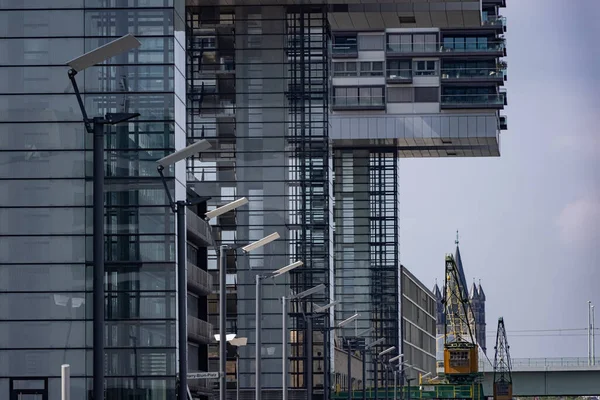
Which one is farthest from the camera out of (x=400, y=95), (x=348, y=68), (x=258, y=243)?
(x=348, y=68)

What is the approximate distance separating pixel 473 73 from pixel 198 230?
46613mm

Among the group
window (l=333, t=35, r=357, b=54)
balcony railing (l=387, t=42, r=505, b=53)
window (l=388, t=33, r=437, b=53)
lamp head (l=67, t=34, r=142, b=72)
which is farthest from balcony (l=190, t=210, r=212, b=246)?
window (l=333, t=35, r=357, b=54)

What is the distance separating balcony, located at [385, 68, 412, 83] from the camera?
11395 cm

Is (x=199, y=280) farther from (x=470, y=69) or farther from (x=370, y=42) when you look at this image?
(x=370, y=42)

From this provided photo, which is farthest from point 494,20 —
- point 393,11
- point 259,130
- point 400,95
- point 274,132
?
point 393,11

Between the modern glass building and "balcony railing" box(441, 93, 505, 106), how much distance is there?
153mm

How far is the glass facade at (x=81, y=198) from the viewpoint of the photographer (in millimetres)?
45406

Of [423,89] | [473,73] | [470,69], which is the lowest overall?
[423,89]

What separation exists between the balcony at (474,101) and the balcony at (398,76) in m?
7.76

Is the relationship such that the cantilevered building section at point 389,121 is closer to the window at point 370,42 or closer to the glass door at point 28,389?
the window at point 370,42

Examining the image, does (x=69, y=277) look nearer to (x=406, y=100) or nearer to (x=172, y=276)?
(x=172, y=276)

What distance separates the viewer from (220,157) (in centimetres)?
6975

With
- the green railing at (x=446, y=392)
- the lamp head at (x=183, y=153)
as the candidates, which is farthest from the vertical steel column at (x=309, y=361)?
the green railing at (x=446, y=392)

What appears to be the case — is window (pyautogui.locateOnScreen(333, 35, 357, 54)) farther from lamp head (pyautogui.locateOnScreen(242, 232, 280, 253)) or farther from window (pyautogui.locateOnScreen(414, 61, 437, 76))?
lamp head (pyautogui.locateOnScreen(242, 232, 280, 253))
